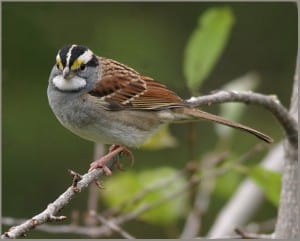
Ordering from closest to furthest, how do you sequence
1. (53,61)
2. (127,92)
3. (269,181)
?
(269,181) → (127,92) → (53,61)

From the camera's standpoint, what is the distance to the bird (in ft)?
10.8

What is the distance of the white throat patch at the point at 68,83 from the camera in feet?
11.0

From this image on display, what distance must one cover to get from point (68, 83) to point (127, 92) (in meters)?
0.31

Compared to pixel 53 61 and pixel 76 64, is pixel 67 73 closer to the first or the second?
pixel 76 64

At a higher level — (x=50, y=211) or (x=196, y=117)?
(x=196, y=117)

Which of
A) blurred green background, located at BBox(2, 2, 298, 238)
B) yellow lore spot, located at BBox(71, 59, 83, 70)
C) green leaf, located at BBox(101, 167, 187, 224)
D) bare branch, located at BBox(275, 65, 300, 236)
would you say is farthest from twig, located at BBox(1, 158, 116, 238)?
blurred green background, located at BBox(2, 2, 298, 238)

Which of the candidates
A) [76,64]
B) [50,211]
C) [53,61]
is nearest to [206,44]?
[76,64]

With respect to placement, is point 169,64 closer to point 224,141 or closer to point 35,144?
point 35,144

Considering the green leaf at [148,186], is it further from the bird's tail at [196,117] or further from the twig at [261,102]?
the twig at [261,102]

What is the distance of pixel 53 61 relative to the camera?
A: 5.38 metres

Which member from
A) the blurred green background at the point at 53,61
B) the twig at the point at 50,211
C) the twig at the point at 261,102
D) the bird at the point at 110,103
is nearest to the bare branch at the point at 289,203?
the twig at the point at 261,102

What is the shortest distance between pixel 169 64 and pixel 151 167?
69 centimetres

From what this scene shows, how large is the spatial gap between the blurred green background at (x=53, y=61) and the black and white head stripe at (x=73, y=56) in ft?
5.85

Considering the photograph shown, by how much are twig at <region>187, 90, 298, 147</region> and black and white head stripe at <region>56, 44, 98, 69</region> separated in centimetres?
46
